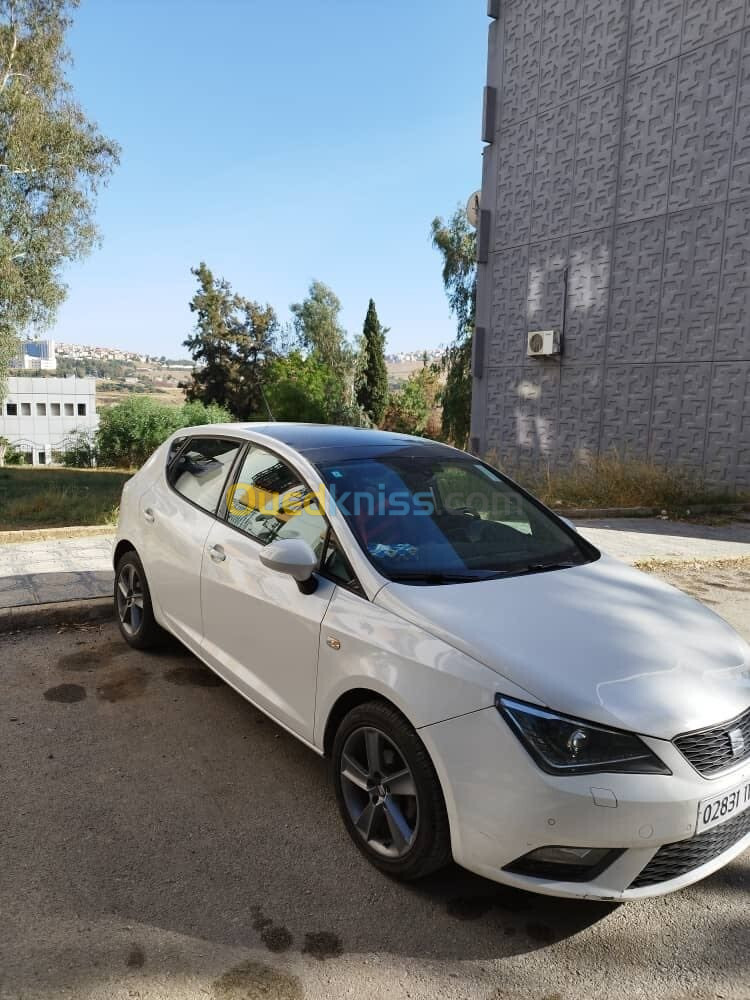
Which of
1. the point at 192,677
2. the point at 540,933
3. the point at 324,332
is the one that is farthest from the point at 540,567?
the point at 324,332

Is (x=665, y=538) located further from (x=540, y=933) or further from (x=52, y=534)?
(x=540, y=933)

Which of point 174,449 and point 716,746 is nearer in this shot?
point 716,746

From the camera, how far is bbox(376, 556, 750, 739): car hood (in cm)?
219

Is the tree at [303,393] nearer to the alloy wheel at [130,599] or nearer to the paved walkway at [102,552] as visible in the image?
the paved walkway at [102,552]

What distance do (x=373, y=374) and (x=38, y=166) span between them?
33643mm

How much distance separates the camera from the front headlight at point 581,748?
2119 millimetres

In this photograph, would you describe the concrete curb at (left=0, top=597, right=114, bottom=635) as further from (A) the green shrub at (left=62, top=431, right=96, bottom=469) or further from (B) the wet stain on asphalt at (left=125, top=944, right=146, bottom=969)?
(A) the green shrub at (left=62, top=431, right=96, bottom=469)

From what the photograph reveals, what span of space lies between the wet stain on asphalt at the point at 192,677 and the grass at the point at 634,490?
7826 millimetres

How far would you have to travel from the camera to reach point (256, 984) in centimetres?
206

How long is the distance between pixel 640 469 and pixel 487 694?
10632mm

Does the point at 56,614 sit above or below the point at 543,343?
below

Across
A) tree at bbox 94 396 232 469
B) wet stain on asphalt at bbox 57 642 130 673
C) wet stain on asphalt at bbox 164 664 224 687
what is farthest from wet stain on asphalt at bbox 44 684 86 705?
tree at bbox 94 396 232 469

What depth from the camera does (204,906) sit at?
7.75 feet

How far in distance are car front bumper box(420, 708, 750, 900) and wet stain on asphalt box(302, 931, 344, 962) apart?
0.46m
